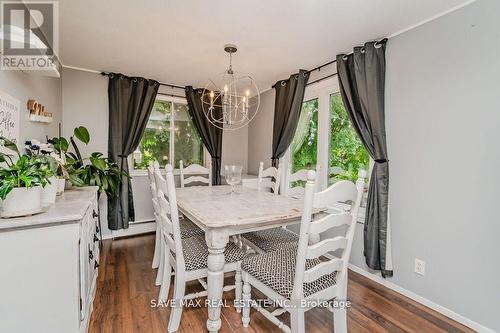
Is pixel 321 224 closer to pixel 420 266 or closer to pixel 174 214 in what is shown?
pixel 174 214

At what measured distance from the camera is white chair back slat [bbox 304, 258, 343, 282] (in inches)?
51.5

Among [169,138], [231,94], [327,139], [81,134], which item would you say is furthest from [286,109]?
[81,134]

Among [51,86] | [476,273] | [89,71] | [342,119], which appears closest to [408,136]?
[342,119]

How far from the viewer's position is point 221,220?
154 cm

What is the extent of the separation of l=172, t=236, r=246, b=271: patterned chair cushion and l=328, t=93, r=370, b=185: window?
157 centimetres

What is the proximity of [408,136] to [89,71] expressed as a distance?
3.79 m

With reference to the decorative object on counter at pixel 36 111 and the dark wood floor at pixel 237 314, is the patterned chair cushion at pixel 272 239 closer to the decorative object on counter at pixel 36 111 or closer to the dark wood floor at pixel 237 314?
the dark wood floor at pixel 237 314

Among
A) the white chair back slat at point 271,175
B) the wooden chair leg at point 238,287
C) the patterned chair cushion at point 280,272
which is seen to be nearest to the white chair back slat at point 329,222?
the patterned chair cushion at point 280,272

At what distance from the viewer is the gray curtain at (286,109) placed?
325cm

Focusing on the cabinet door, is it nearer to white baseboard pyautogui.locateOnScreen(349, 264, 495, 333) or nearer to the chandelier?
the chandelier

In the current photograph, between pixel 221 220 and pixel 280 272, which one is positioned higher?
pixel 221 220

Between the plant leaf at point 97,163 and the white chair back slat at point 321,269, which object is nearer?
the white chair back slat at point 321,269

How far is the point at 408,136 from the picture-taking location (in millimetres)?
2131

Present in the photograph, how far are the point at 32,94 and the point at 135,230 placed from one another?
7.40 feet
